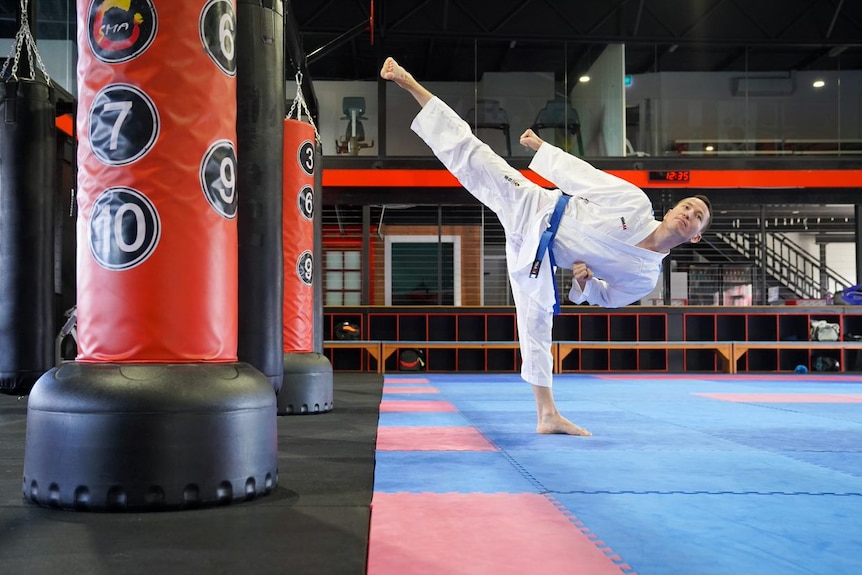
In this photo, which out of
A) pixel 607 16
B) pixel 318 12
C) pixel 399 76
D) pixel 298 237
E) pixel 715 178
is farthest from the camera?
pixel 715 178

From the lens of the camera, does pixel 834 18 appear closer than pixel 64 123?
No

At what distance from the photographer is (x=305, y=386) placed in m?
5.87

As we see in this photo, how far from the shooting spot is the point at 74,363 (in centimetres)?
274

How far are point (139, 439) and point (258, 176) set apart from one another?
2.16 metres

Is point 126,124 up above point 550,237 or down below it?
above

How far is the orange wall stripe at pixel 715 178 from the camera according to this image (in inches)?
579

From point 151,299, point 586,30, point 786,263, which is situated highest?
point 586,30

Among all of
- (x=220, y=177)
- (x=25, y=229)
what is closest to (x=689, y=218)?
(x=220, y=177)

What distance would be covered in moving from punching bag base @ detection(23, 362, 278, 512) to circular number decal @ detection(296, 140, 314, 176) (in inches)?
152

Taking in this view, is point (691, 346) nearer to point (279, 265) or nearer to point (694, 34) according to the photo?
point (694, 34)

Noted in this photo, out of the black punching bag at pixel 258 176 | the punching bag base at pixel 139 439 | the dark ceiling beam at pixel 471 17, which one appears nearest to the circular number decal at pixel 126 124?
the punching bag base at pixel 139 439

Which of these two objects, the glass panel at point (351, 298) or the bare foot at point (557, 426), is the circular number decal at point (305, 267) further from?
the glass panel at point (351, 298)

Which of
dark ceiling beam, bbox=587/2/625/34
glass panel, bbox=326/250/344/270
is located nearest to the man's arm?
dark ceiling beam, bbox=587/2/625/34

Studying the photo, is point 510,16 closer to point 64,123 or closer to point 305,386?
point 64,123
